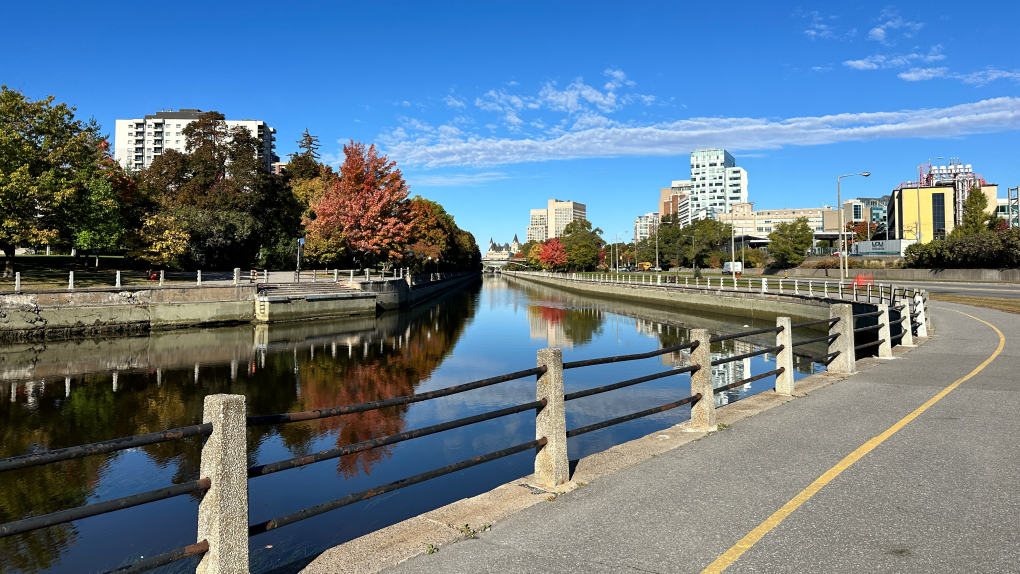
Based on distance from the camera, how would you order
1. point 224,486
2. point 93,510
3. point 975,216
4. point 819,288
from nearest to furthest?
1. point 93,510
2. point 224,486
3. point 819,288
4. point 975,216

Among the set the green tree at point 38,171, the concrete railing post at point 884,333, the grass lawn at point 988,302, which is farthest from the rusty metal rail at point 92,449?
the green tree at point 38,171

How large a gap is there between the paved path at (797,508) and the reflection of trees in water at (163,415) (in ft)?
20.9

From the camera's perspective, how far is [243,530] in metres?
3.41

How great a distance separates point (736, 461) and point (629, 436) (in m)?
5.86

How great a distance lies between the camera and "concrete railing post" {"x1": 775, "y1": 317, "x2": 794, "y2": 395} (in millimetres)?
8836

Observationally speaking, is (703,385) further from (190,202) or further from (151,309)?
(190,202)

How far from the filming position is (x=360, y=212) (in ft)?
171

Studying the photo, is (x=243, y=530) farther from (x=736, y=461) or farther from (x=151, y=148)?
(x=151, y=148)

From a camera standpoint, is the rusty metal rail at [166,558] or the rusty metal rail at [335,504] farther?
the rusty metal rail at [335,504]

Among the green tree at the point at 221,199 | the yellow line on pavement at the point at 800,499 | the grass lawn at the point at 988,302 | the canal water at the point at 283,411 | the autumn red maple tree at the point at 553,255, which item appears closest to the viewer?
the yellow line on pavement at the point at 800,499

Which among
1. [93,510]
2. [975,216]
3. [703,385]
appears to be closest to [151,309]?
[703,385]

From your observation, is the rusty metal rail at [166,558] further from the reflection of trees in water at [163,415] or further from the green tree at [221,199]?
the green tree at [221,199]

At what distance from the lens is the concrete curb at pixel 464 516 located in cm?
388

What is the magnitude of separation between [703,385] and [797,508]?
255 centimetres
